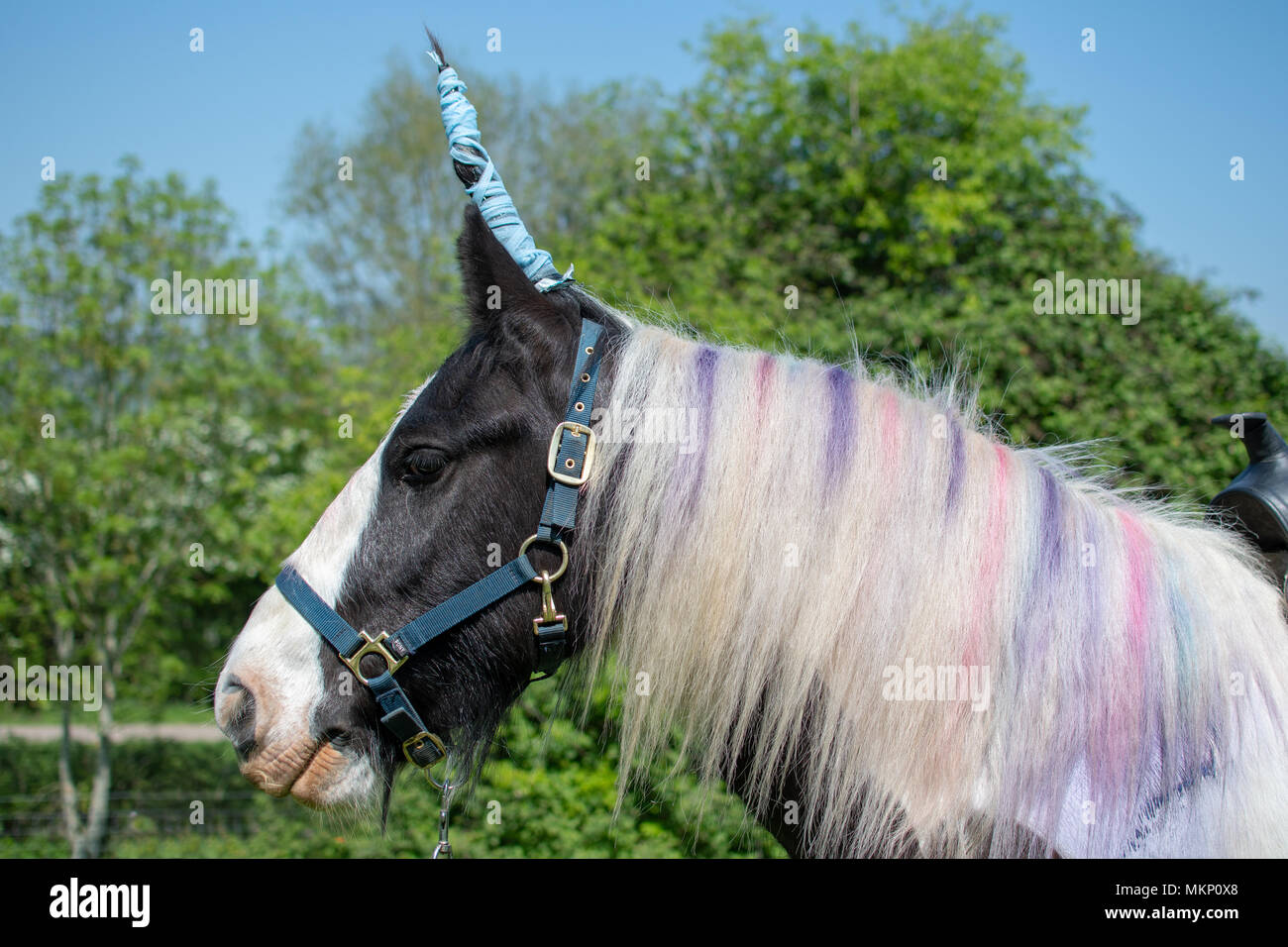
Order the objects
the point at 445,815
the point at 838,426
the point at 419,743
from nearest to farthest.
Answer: the point at 838,426 → the point at 419,743 → the point at 445,815

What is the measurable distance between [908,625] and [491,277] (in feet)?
3.81

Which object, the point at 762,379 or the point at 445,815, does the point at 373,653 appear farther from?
the point at 762,379

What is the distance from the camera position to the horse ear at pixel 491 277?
6.16 ft

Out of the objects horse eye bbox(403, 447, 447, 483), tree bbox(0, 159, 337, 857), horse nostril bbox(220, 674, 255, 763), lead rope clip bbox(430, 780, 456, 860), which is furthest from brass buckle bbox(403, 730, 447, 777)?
tree bbox(0, 159, 337, 857)

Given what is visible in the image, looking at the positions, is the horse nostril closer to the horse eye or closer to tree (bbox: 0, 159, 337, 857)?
the horse eye

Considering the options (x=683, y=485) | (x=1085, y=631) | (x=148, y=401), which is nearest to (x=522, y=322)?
(x=683, y=485)

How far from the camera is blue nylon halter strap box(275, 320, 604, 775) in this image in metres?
1.76

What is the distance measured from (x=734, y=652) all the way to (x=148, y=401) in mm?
10415

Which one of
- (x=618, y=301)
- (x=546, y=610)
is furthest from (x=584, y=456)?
(x=618, y=301)

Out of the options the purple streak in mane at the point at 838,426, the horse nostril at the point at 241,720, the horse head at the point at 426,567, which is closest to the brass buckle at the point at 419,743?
the horse head at the point at 426,567

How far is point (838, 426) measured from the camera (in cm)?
175

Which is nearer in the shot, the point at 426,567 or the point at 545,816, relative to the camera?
the point at 426,567

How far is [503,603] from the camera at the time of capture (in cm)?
181
